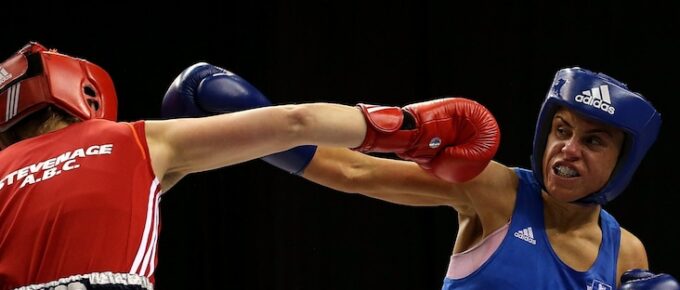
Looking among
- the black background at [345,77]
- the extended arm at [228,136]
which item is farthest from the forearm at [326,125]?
the black background at [345,77]

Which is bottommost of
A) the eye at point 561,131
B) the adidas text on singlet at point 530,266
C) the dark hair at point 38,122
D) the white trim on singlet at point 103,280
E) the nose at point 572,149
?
the adidas text on singlet at point 530,266

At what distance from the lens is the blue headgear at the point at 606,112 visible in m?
2.28

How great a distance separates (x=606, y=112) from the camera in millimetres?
2270

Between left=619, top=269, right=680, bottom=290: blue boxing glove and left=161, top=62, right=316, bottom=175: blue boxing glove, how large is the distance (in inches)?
37.2

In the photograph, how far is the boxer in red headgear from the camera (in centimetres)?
166

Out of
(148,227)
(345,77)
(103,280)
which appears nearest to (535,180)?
(148,227)

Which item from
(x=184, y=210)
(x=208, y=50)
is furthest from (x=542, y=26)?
(x=184, y=210)

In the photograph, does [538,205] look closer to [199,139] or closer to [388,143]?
[388,143]

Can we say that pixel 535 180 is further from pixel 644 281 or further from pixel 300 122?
pixel 300 122

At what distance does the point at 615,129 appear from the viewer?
2340 millimetres

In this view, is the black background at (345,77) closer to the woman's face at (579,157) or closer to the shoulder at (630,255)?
the shoulder at (630,255)

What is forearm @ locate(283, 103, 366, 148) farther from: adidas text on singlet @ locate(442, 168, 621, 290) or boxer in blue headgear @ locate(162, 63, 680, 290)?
adidas text on singlet @ locate(442, 168, 621, 290)

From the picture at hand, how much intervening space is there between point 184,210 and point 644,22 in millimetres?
1772

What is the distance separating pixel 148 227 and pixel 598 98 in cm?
110
